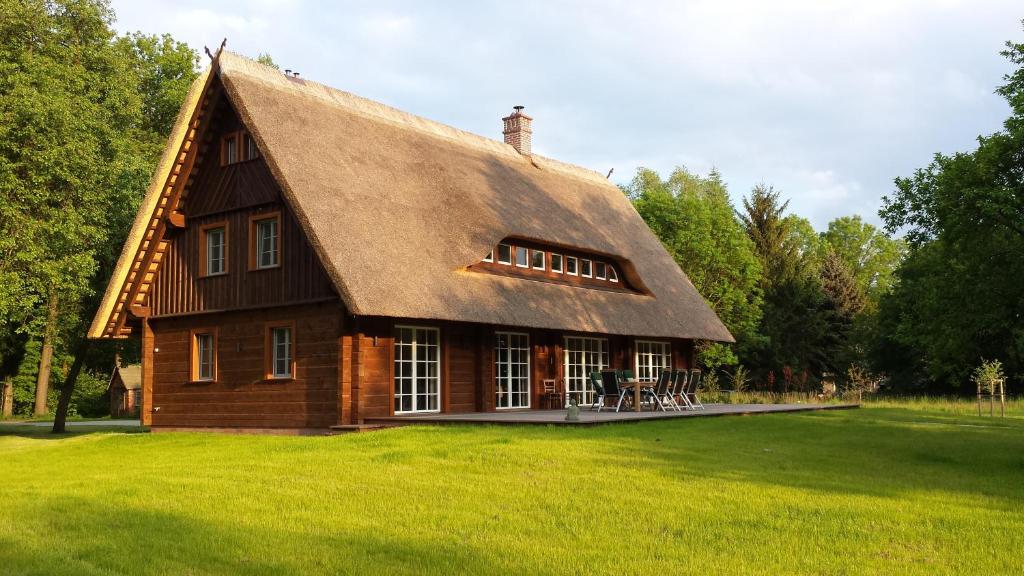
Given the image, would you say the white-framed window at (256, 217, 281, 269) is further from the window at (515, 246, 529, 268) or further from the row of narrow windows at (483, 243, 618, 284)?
the window at (515, 246, 529, 268)

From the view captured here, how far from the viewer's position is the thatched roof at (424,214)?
53.7ft

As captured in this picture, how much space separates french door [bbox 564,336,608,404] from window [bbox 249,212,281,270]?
7.37 meters

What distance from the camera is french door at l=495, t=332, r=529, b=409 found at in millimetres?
19797

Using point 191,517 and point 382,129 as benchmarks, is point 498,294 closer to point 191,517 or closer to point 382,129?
point 382,129

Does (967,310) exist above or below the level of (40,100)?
below

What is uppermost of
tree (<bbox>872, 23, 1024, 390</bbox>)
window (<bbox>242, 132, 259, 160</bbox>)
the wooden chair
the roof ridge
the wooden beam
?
the roof ridge

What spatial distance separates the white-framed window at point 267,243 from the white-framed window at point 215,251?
110cm

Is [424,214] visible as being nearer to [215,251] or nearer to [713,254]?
[215,251]

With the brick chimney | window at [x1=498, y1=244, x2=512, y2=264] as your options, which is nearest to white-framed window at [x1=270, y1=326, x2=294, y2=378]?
window at [x1=498, y1=244, x2=512, y2=264]

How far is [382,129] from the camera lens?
20.9m

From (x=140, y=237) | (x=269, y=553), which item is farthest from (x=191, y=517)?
(x=140, y=237)

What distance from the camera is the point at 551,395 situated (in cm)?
2116

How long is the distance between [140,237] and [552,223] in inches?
371

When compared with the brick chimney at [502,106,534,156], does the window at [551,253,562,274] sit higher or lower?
lower
